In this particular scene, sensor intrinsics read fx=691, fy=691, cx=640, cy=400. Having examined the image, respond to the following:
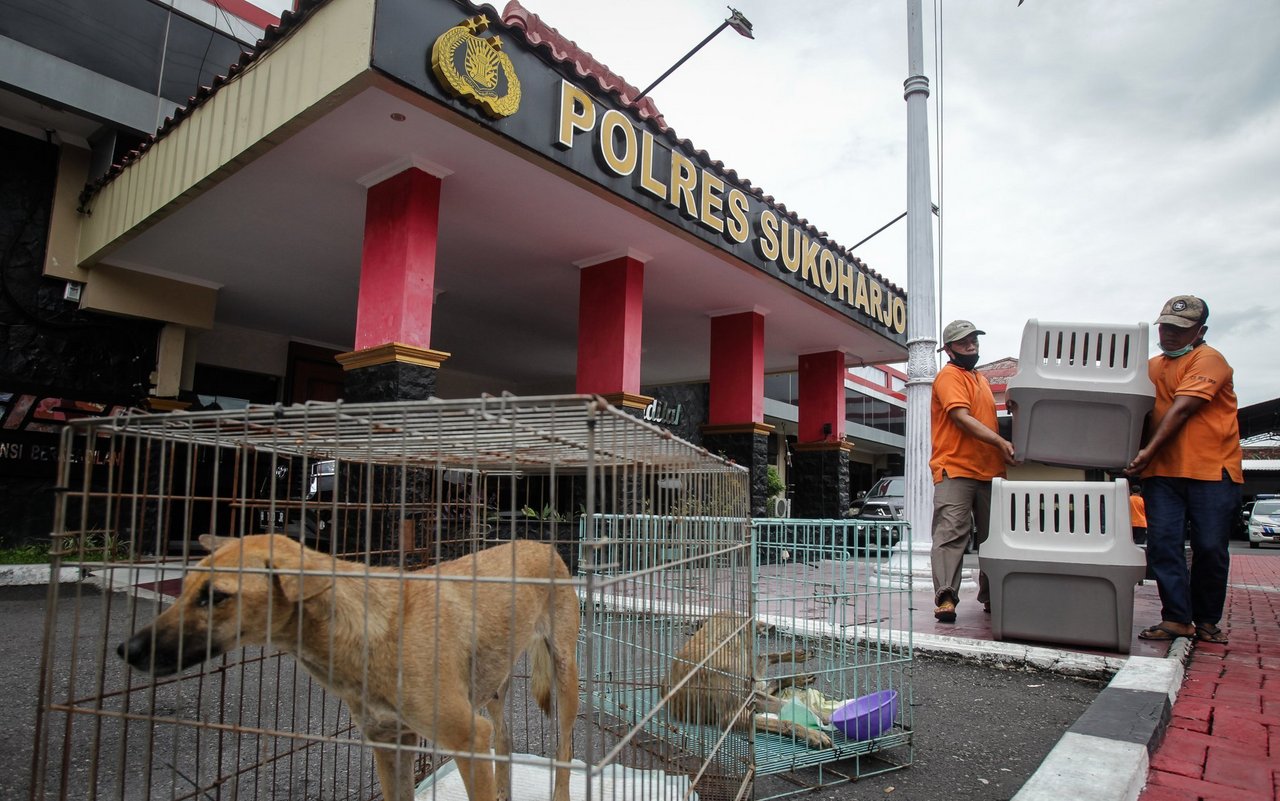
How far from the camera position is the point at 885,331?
10.7 meters

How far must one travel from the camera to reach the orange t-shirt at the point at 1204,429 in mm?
3816

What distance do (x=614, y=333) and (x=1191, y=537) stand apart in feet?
17.3

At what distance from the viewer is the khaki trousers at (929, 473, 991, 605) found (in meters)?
4.46

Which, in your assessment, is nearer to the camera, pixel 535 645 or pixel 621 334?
pixel 535 645

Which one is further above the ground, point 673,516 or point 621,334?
point 621,334

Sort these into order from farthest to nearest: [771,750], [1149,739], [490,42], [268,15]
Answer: [268,15] < [490,42] < [771,750] < [1149,739]

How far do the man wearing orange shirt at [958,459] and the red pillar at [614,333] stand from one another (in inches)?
139

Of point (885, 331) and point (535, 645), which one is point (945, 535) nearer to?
point (535, 645)

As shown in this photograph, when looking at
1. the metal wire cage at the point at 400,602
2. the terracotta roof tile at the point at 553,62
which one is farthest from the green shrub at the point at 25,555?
the metal wire cage at the point at 400,602

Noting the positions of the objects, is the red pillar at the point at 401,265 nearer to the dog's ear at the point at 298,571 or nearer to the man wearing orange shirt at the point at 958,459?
the man wearing orange shirt at the point at 958,459

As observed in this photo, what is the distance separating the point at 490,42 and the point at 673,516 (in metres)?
4.31

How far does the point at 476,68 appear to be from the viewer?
491 centimetres

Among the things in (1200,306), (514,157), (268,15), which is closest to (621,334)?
(514,157)

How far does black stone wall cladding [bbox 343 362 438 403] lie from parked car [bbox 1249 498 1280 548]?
23.7 meters
